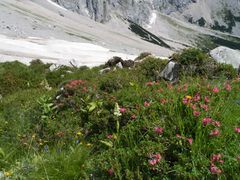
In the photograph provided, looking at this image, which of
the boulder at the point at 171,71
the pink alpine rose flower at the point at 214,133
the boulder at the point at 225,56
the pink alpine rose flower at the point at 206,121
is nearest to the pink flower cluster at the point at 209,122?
the pink alpine rose flower at the point at 206,121

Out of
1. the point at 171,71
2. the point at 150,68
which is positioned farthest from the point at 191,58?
the point at 150,68

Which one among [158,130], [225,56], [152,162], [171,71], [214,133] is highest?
[214,133]

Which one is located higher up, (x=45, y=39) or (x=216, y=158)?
(x=216, y=158)

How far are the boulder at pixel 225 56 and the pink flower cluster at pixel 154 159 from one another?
35.5 ft

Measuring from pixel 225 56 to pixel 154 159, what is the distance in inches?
452

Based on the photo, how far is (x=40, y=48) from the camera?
72438mm

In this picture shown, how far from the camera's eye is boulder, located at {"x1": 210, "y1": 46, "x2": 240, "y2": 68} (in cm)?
1503

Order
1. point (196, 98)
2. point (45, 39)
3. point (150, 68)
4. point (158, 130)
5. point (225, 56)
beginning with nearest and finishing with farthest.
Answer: point (158, 130), point (196, 98), point (150, 68), point (225, 56), point (45, 39)

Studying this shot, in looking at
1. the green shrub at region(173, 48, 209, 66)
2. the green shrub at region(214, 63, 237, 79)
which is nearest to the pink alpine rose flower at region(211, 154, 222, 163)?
the green shrub at region(214, 63, 237, 79)

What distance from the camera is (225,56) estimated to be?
1523 cm

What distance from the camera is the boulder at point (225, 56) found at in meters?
15.0

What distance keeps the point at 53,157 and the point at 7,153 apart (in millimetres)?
1261

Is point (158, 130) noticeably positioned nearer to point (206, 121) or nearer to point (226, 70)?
point (206, 121)

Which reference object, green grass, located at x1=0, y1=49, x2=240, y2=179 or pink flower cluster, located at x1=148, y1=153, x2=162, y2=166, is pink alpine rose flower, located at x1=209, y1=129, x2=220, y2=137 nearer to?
green grass, located at x1=0, y1=49, x2=240, y2=179
